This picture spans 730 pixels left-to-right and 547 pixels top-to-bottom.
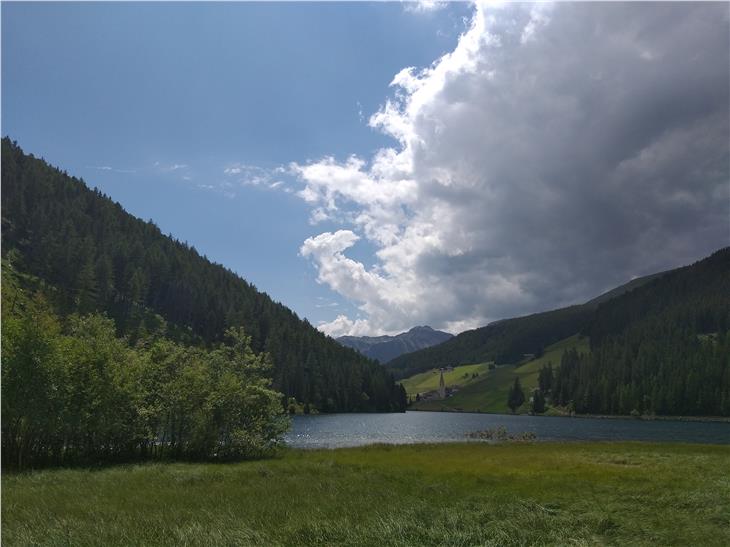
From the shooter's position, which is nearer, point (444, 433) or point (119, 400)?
point (119, 400)

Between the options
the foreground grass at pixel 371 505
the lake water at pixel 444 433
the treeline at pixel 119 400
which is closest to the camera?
the foreground grass at pixel 371 505

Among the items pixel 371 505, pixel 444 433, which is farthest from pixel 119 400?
pixel 444 433

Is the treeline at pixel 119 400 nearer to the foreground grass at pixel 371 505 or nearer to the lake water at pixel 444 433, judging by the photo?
the foreground grass at pixel 371 505

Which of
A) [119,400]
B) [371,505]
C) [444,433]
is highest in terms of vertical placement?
[119,400]

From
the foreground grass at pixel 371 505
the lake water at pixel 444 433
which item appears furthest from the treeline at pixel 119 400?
the lake water at pixel 444 433

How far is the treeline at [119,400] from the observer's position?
43.1m

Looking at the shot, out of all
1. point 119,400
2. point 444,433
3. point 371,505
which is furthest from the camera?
point 444,433

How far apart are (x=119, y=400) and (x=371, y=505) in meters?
32.7

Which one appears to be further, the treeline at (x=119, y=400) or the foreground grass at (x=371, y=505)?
the treeline at (x=119, y=400)

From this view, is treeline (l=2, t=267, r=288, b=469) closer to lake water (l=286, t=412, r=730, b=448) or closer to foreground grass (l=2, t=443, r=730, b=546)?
foreground grass (l=2, t=443, r=730, b=546)

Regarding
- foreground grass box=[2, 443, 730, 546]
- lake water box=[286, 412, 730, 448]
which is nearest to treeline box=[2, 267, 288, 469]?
foreground grass box=[2, 443, 730, 546]

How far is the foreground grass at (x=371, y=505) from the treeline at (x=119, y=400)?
572cm

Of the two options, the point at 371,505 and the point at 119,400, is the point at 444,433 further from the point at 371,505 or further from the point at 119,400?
the point at 371,505

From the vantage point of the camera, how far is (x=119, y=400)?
165 feet
